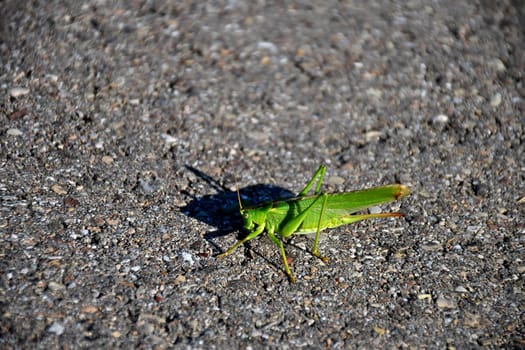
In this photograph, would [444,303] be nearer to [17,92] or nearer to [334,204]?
[334,204]

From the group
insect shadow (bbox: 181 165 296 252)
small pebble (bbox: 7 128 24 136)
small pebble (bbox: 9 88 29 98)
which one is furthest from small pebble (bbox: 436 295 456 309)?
small pebble (bbox: 9 88 29 98)

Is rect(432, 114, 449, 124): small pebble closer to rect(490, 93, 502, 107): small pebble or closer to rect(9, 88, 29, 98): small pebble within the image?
rect(490, 93, 502, 107): small pebble

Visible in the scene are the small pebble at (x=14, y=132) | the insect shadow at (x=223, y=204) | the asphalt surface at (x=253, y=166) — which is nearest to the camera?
the asphalt surface at (x=253, y=166)

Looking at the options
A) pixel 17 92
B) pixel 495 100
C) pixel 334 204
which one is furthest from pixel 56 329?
pixel 495 100

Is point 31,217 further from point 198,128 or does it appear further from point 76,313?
point 198,128

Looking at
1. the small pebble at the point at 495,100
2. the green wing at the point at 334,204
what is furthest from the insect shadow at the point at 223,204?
the small pebble at the point at 495,100

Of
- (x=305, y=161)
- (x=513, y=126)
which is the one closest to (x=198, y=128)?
(x=305, y=161)

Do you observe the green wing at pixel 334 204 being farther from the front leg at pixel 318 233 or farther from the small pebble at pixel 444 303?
the small pebble at pixel 444 303
